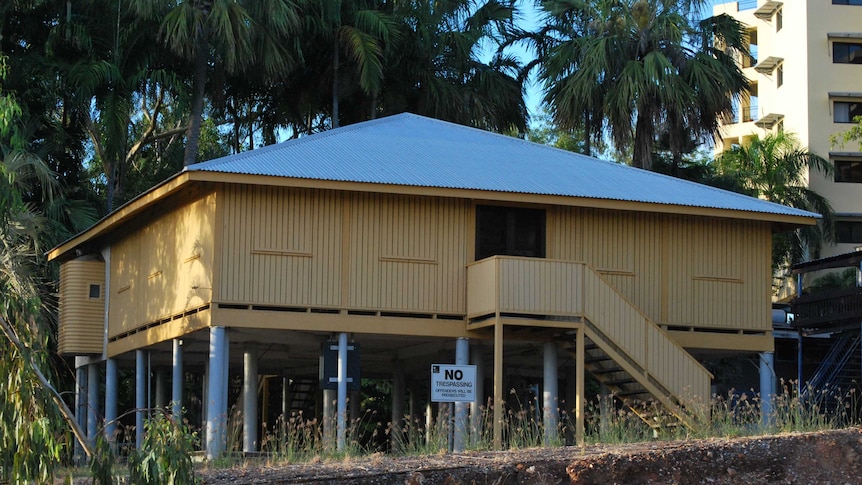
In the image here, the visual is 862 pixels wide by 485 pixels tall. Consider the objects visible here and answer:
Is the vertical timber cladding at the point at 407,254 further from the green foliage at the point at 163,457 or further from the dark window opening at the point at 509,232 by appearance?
the green foliage at the point at 163,457

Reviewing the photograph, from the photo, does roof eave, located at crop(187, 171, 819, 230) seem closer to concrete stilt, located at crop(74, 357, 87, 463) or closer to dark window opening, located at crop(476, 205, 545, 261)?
dark window opening, located at crop(476, 205, 545, 261)

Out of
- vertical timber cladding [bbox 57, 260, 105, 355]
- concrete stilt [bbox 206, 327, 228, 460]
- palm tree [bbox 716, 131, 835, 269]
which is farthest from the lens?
palm tree [bbox 716, 131, 835, 269]

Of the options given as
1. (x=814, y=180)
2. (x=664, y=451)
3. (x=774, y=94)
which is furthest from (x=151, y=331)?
(x=774, y=94)

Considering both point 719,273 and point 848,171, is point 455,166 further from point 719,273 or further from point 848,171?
point 848,171

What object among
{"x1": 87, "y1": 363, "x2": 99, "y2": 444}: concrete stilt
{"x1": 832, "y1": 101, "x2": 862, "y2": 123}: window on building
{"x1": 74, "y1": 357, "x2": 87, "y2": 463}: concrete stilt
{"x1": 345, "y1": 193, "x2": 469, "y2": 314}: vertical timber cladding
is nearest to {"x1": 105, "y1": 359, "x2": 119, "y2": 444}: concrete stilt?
{"x1": 87, "y1": 363, "x2": 99, "y2": 444}: concrete stilt

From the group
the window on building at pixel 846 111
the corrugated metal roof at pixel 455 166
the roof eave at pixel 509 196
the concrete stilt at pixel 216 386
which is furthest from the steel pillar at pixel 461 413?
the window on building at pixel 846 111

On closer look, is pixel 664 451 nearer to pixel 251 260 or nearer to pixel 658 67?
pixel 251 260

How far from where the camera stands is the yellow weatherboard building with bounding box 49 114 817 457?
24078 mm

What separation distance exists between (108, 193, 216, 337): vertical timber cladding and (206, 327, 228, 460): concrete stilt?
743 mm

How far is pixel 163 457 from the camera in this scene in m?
13.7

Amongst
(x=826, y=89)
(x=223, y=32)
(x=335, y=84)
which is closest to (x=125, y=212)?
(x=223, y=32)

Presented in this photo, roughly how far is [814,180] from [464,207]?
36271 mm

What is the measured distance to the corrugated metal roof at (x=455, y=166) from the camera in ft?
80.4

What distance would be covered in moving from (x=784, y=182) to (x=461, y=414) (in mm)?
32370
